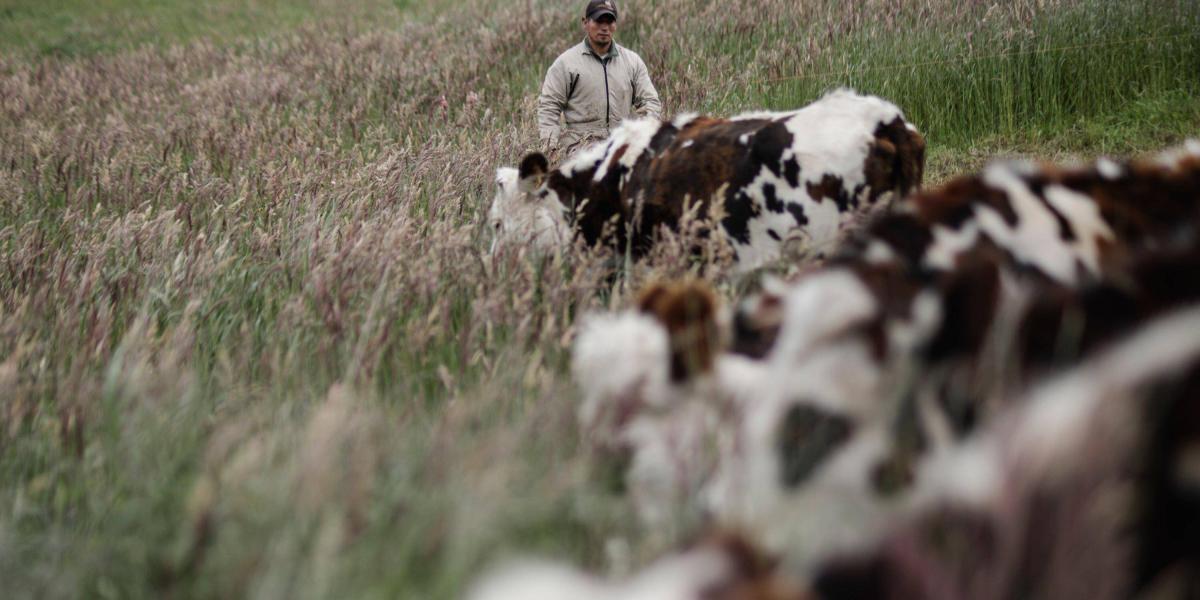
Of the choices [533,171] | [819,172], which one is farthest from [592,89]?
[819,172]

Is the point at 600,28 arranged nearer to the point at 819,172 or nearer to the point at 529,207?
the point at 529,207

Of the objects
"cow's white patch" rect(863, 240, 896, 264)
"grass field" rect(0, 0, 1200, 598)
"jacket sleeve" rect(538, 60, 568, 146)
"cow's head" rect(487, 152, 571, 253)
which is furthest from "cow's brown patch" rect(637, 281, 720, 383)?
"jacket sleeve" rect(538, 60, 568, 146)

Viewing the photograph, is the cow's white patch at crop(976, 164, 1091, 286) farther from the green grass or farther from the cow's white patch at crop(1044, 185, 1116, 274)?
the green grass

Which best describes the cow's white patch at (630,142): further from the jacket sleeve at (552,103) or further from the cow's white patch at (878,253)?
the cow's white patch at (878,253)

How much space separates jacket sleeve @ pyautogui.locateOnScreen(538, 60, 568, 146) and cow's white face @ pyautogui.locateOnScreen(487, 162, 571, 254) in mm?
1989

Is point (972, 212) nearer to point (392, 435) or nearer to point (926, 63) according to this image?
point (392, 435)

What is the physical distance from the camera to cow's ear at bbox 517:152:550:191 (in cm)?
402

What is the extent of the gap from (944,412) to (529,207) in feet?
10.0

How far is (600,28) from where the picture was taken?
6.05 m

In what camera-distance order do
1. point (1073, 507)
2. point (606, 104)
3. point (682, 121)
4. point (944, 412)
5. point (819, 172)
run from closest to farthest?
point (1073, 507) < point (944, 412) < point (819, 172) < point (682, 121) < point (606, 104)

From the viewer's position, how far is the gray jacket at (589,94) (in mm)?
6219

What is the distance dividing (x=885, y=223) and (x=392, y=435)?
1.14m

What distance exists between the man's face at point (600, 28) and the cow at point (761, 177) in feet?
7.88

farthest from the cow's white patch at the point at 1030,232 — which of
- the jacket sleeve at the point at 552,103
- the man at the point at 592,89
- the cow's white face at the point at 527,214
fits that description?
the jacket sleeve at the point at 552,103
